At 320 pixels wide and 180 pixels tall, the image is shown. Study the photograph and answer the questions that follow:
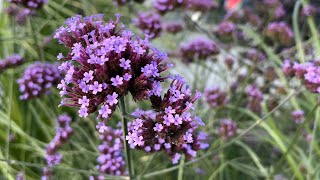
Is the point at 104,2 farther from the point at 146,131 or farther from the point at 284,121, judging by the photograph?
the point at 146,131

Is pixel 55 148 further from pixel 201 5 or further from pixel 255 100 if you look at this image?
pixel 201 5

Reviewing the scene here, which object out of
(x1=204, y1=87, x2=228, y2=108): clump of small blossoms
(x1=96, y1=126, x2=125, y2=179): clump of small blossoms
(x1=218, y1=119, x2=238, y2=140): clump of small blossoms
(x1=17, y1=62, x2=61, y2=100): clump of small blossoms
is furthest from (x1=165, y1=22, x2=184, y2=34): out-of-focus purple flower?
(x1=96, y1=126, x2=125, y2=179): clump of small blossoms

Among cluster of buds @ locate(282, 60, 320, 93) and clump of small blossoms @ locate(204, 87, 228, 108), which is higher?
clump of small blossoms @ locate(204, 87, 228, 108)

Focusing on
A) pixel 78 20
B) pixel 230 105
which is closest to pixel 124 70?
pixel 78 20

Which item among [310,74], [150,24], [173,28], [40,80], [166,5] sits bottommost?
[310,74]

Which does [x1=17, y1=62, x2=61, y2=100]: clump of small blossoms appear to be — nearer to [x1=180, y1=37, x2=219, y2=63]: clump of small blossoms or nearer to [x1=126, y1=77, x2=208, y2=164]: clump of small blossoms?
[x1=126, y1=77, x2=208, y2=164]: clump of small blossoms

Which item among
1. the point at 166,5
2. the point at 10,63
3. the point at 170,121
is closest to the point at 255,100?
the point at 166,5

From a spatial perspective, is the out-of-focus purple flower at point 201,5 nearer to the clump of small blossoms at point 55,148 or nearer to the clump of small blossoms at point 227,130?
the clump of small blossoms at point 227,130

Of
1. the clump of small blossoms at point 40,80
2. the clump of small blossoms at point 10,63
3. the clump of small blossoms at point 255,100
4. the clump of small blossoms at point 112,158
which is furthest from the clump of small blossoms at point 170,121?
the clump of small blossoms at point 255,100
